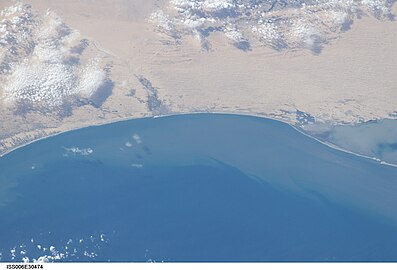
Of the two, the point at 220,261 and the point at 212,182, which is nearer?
the point at 220,261

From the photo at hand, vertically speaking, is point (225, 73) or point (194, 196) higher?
point (225, 73)

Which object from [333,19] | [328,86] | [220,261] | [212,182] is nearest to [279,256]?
[220,261]

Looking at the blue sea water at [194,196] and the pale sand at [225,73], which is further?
the pale sand at [225,73]

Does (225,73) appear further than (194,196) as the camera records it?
Yes

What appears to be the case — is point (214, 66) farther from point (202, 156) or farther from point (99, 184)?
point (99, 184)

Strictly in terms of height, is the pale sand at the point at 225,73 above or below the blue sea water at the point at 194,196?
above

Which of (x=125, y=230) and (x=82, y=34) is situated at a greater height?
(x=82, y=34)
